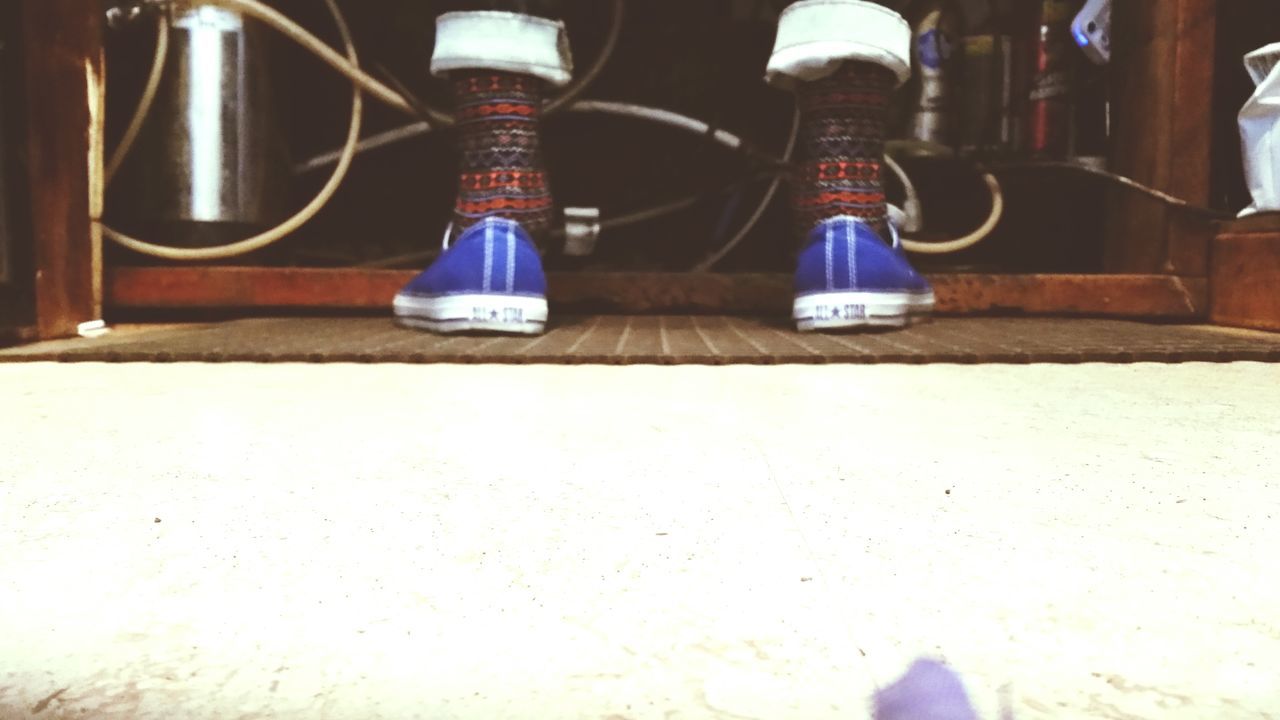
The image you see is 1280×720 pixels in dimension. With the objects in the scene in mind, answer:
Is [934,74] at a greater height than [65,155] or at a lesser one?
greater

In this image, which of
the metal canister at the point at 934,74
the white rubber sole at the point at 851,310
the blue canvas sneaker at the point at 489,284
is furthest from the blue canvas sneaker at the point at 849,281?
the metal canister at the point at 934,74

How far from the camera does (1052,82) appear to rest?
151 centimetres

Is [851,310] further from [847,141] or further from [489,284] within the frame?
[489,284]

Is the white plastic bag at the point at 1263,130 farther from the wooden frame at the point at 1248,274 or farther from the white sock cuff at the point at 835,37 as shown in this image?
the white sock cuff at the point at 835,37

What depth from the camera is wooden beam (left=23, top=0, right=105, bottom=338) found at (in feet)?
3.37

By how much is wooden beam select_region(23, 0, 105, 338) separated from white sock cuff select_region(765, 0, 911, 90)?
846 millimetres

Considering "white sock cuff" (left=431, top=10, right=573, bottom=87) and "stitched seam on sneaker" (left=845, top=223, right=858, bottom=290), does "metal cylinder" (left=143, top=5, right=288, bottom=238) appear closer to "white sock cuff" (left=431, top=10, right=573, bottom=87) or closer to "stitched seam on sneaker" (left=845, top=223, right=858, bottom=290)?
"white sock cuff" (left=431, top=10, right=573, bottom=87)

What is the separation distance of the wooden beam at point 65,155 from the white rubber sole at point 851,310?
0.89 metres

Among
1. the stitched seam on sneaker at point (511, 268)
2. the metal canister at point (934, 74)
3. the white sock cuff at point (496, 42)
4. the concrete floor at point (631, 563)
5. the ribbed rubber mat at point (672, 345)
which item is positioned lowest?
the concrete floor at point (631, 563)

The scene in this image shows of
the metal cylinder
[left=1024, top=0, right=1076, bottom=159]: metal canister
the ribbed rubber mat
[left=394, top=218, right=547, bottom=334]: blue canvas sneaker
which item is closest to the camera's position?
the ribbed rubber mat

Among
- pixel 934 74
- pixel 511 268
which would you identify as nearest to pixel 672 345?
pixel 511 268

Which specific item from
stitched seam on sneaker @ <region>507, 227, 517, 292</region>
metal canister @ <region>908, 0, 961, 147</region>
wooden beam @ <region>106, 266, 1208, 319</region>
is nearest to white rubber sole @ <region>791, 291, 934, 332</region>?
wooden beam @ <region>106, 266, 1208, 319</region>

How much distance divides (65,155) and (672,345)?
775 millimetres

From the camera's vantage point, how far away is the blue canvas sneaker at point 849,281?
103cm
